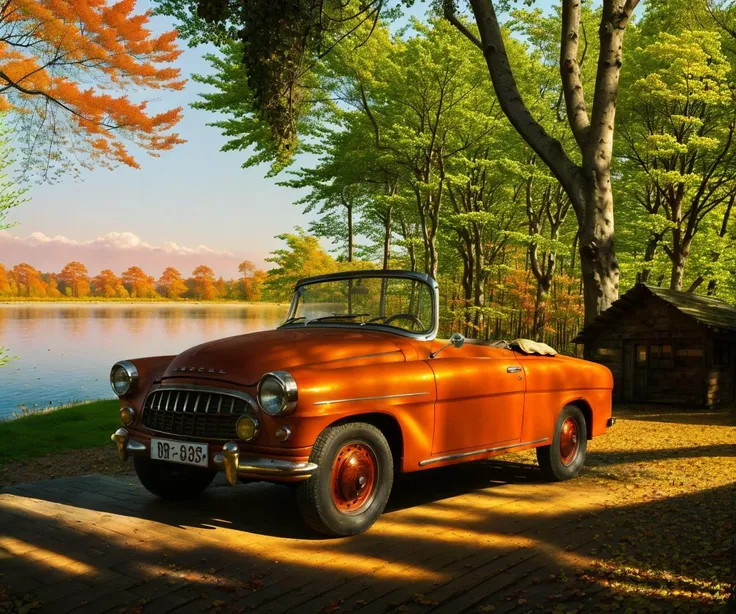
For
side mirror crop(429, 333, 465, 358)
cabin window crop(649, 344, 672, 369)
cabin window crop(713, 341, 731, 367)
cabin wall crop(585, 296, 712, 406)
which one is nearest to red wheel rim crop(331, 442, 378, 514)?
side mirror crop(429, 333, 465, 358)

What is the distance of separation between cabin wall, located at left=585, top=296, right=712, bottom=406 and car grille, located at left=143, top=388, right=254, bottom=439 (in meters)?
13.7

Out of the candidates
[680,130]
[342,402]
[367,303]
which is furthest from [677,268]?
[342,402]

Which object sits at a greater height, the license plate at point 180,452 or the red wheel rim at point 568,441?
the license plate at point 180,452

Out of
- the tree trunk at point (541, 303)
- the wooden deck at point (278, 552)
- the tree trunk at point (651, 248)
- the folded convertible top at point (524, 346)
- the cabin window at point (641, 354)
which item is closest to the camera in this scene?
the wooden deck at point (278, 552)

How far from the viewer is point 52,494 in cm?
559

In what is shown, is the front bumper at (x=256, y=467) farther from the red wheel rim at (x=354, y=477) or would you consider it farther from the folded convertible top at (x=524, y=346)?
the folded convertible top at (x=524, y=346)

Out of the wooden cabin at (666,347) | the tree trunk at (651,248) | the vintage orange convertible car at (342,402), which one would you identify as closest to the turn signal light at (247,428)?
the vintage orange convertible car at (342,402)

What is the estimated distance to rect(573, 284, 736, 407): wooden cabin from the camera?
51.2 ft

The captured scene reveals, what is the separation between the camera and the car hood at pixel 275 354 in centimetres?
450

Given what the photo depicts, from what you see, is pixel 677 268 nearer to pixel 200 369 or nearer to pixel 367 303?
pixel 367 303

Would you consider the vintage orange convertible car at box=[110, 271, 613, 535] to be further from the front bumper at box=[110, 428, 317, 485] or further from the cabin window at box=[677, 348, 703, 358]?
the cabin window at box=[677, 348, 703, 358]

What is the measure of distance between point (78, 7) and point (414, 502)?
18.3 m

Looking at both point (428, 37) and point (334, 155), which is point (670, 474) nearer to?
point (428, 37)

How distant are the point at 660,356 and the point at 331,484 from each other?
14.1 meters
